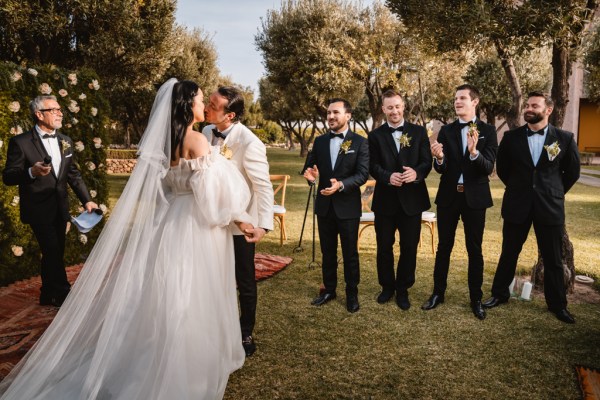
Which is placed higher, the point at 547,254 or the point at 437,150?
the point at 437,150

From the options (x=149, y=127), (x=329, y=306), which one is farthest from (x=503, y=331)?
(x=149, y=127)

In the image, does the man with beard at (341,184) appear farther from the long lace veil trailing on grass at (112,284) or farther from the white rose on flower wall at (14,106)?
the white rose on flower wall at (14,106)

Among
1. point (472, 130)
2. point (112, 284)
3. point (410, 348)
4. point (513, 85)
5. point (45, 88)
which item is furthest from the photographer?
point (513, 85)

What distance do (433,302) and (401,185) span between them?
1337mm

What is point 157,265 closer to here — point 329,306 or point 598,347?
point 329,306

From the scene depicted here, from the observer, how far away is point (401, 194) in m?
4.71

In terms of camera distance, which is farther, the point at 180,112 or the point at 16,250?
the point at 16,250

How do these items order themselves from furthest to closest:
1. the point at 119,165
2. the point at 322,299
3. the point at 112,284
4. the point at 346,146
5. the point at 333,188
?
the point at 119,165, the point at 322,299, the point at 346,146, the point at 333,188, the point at 112,284

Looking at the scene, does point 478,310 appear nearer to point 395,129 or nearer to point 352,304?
point 352,304

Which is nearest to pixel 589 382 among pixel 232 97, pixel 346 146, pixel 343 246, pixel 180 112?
pixel 343 246

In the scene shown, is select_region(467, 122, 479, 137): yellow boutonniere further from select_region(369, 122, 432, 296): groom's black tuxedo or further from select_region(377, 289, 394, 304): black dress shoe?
select_region(377, 289, 394, 304): black dress shoe

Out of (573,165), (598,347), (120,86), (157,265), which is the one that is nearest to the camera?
(157,265)

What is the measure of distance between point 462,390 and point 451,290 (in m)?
2.32

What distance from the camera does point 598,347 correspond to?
3.97 metres
